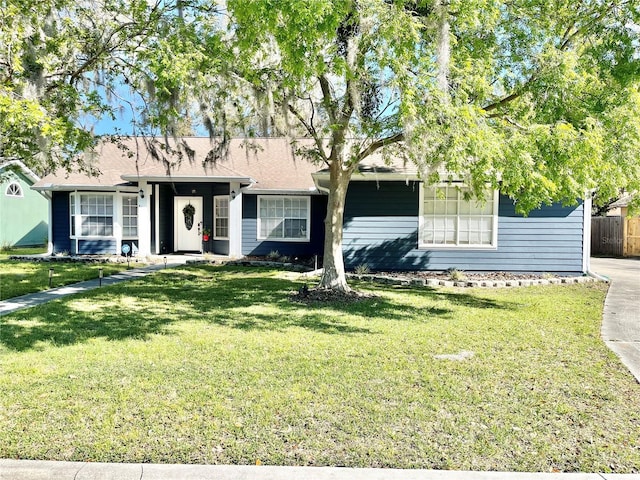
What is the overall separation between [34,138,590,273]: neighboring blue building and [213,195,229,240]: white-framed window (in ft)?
0.11

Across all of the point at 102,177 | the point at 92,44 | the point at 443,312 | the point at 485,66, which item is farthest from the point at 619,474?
the point at 102,177

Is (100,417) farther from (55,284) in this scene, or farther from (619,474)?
(55,284)

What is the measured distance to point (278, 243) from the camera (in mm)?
15680

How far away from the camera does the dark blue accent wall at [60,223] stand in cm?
1616

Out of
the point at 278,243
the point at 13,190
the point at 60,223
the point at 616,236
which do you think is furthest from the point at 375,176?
the point at 13,190

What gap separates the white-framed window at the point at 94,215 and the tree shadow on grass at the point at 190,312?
20.5 feet

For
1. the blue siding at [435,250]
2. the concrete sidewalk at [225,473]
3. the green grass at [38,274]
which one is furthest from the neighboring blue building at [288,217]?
the concrete sidewalk at [225,473]

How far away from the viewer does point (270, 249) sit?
15.7 m

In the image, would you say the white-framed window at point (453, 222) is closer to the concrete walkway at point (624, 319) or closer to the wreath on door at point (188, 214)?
the concrete walkway at point (624, 319)

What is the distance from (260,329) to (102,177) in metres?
12.2

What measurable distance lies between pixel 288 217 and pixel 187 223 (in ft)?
12.4

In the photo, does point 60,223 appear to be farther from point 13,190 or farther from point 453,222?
point 453,222

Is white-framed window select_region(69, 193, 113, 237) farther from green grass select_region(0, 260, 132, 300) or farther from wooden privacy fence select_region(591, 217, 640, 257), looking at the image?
wooden privacy fence select_region(591, 217, 640, 257)

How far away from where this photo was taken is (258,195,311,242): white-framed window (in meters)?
15.7
